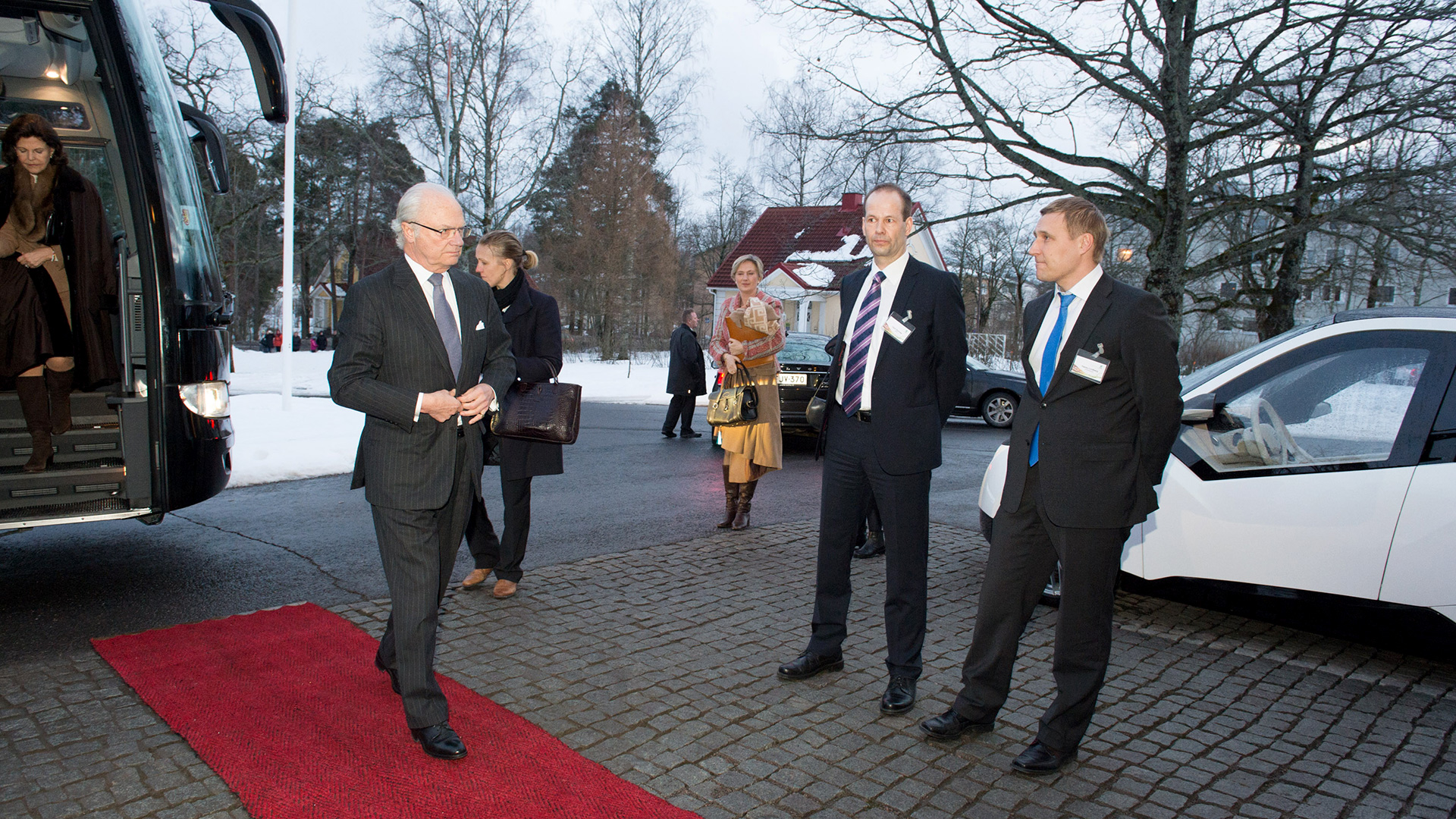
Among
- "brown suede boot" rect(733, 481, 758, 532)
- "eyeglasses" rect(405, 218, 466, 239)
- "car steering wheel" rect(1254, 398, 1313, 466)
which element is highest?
"eyeglasses" rect(405, 218, 466, 239)

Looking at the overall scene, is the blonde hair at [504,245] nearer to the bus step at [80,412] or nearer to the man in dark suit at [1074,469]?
the bus step at [80,412]

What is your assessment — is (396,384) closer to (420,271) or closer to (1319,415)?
(420,271)

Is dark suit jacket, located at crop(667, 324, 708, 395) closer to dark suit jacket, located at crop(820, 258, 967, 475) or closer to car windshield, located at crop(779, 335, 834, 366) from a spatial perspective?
car windshield, located at crop(779, 335, 834, 366)

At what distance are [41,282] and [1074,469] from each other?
225 inches

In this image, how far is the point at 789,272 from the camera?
41.2m

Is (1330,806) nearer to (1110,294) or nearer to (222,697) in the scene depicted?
(1110,294)

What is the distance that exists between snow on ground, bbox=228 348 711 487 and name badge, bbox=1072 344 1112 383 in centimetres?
351

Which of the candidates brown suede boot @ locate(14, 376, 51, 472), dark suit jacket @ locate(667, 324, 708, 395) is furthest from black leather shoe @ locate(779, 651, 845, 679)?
dark suit jacket @ locate(667, 324, 708, 395)

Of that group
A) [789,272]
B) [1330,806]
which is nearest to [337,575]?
[1330,806]

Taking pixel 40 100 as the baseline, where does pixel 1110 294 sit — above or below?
below

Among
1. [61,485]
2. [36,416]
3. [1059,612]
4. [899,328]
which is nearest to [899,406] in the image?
[899,328]

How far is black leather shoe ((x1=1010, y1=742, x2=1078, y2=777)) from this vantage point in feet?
10.8

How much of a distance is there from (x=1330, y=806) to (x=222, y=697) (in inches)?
160

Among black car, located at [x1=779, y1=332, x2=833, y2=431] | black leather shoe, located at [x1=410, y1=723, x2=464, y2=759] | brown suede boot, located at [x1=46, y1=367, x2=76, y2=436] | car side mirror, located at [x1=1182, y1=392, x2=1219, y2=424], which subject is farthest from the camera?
black car, located at [x1=779, y1=332, x2=833, y2=431]
